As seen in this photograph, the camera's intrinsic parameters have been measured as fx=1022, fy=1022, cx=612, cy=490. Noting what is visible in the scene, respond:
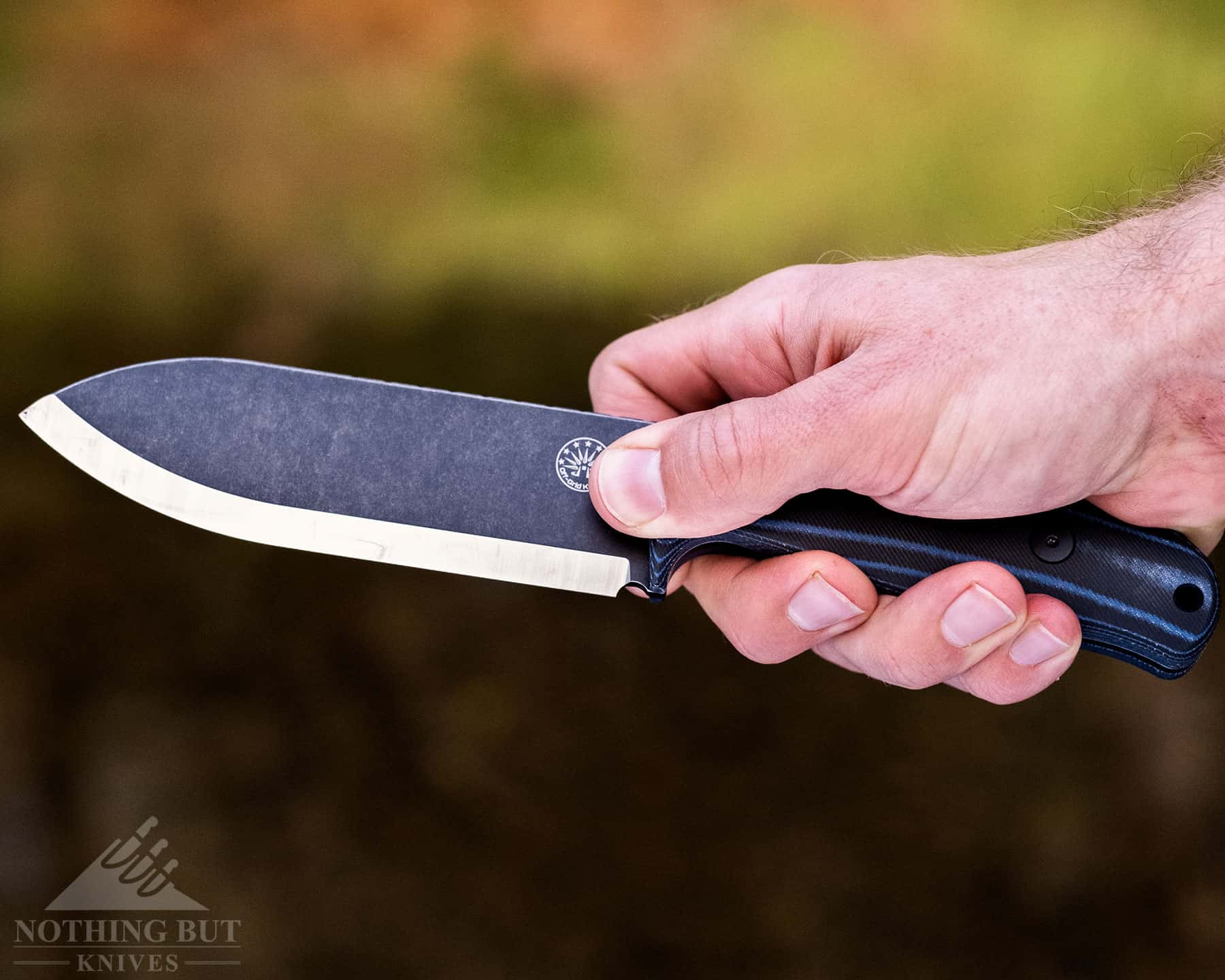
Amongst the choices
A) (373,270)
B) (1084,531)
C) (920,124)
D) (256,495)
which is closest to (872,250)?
(920,124)

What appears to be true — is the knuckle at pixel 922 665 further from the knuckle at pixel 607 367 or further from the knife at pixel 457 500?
the knuckle at pixel 607 367

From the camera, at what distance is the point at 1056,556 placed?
30.2 inches

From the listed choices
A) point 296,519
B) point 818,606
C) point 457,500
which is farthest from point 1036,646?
point 296,519

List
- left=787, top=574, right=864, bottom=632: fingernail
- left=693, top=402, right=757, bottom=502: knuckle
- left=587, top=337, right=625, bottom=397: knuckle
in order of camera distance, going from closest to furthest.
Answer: left=693, top=402, right=757, bottom=502: knuckle, left=787, top=574, right=864, bottom=632: fingernail, left=587, top=337, right=625, bottom=397: knuckle

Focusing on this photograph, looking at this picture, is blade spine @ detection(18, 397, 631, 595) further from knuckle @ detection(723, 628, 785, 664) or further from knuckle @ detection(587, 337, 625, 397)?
knuckle @ detection(587, 337, 625, 397)

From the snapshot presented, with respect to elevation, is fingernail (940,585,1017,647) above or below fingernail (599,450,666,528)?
below

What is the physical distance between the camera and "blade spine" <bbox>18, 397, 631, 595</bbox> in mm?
716

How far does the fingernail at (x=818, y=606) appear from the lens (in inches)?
31.0

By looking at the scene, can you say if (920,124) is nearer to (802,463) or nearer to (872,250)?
(872,250)

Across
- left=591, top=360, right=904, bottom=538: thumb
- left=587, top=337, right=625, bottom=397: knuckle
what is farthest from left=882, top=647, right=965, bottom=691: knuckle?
left=587, top=337, right=625, bottom=397: knuckle

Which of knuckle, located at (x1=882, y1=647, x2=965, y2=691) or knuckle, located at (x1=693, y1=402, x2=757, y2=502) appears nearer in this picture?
knuckle, located at (x1=693, y1=402, x2=757, y2=502)

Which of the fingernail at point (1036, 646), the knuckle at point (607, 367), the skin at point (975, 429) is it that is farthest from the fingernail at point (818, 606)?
the knuckle at point (607, 367)

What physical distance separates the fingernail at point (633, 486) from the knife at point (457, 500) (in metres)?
0.03

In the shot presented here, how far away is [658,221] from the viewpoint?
1.66 meters
